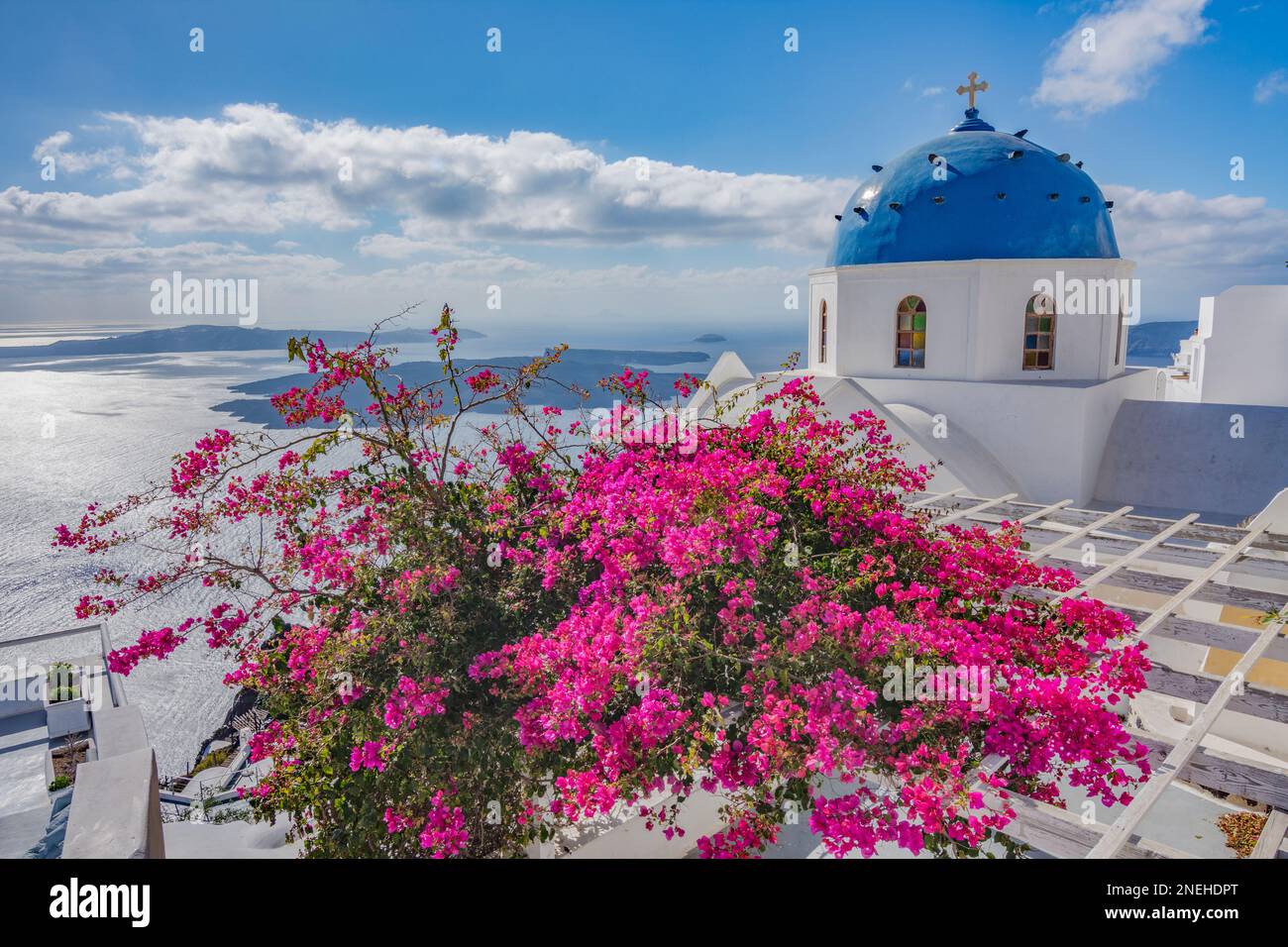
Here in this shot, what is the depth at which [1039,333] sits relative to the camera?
11.7 meters

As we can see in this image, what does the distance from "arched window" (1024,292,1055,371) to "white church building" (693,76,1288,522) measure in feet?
0.07

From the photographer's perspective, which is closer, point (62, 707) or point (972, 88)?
point (62, 707)

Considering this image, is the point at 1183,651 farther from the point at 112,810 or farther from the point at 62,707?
the point at 62,707

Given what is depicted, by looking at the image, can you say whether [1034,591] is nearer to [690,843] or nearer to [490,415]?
[690,843]

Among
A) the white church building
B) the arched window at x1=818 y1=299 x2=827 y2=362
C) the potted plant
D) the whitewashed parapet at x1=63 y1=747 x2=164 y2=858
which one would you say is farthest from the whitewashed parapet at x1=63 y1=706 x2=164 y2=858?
the arched window at x1=818 y1=299 x2=827 y2=362

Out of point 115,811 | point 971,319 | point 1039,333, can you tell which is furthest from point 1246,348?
point 115,811

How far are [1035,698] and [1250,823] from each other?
3264 mm

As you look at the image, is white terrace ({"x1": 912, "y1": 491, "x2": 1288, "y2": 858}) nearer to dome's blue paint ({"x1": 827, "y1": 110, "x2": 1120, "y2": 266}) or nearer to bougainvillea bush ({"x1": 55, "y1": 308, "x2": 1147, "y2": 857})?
bougainvillea bush ({"x1": 55, "y1": 308, "x2": 1147, "y2": 857})

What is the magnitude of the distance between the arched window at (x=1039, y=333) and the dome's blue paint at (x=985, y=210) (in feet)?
2.39

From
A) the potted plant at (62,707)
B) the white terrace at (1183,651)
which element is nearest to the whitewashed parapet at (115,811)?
the white terrace at (1183,651)

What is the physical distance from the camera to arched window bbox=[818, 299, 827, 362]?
1304 cm

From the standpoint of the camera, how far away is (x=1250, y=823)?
15.2 ft

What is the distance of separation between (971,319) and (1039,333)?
1.24 m

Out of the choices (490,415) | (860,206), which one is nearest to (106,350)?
(860,206)
